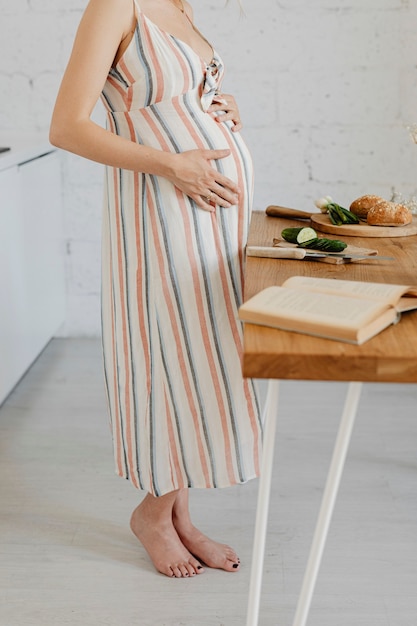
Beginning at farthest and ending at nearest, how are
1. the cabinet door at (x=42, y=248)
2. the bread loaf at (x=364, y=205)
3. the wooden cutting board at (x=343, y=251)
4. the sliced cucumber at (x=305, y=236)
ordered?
the cabinet door at (x=42, y=248)
the bread loaf at (x=364, y=205)
the sliced cucumber at (x=305, y=236)
the wooden cutting board at (x=343, y=251)

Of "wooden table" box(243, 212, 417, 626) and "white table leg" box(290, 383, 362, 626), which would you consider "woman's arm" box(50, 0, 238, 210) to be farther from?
"white table leg" box(290, 383, 362, 626)

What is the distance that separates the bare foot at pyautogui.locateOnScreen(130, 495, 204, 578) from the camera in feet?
6.31

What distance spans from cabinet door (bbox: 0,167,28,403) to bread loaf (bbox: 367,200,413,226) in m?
1.30

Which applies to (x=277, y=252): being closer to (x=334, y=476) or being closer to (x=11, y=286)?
(x=334, y=476)

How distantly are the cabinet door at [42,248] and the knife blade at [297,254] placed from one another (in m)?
1.55

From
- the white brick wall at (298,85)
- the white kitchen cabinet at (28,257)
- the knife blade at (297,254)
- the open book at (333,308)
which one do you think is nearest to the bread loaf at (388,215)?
the knife blade at (297,254)

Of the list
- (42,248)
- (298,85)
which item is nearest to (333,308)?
(42,248)

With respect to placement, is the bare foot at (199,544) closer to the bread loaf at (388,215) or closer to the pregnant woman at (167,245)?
the pregnant woman at (167,245)

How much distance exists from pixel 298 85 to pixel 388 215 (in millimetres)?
1663

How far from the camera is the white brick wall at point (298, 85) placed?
132 inches

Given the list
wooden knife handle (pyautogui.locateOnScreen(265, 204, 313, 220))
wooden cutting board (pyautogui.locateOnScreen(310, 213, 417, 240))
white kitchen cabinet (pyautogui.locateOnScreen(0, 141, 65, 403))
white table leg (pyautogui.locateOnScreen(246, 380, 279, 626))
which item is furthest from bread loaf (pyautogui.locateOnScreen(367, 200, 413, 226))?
white kitchen cabinet (pyautogui.locateOnScreen(0, 141, 65, 403))

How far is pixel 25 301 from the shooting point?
298 cm

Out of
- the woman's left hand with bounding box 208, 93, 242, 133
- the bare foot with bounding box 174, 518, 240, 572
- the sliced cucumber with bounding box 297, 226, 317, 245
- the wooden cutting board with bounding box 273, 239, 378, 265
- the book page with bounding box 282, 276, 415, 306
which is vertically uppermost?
the woman's left hand with bounding box 208, 93, 242, 133

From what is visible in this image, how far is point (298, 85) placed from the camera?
3.41 meters
